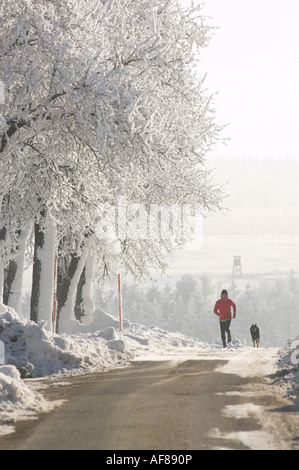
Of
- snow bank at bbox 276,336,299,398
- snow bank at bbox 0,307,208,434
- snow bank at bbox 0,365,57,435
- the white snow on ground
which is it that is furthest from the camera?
snow bank at bbox 0,307,208,434

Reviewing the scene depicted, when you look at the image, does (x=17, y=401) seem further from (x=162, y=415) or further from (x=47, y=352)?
(x=47, y=352)

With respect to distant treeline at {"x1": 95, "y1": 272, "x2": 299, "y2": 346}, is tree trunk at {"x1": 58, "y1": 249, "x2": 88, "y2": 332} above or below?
above

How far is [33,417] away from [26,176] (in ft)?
36.1

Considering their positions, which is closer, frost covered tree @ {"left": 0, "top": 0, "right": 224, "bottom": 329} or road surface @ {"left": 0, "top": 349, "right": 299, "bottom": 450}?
road surface @ {"left": 0, "top": 349, "right": 299, "bottom": 450}

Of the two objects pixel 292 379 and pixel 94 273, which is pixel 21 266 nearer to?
pixel 94 273

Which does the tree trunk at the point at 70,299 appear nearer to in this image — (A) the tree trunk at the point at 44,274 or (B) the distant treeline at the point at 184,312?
(A) the tree trunk at the point at 44,274

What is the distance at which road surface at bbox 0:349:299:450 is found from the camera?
6.10 m

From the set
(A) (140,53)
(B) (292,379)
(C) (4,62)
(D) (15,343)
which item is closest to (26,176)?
(C) (4,62)

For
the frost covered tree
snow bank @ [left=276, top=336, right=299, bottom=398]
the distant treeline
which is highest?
the frost covered tree

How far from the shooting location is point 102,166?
16.3 meters

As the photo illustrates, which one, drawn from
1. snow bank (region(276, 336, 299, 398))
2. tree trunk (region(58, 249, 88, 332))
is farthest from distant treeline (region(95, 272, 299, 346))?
snow bank (region(276, 336, 299, 398))

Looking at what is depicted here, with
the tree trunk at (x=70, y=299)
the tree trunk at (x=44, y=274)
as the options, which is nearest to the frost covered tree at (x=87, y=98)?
the tree trunk at (x=44, y=274)

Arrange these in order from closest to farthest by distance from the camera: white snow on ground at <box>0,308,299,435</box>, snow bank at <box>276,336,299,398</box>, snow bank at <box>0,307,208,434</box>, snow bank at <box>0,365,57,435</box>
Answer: snow bank at <box>0,365,57,435</box>
snow bank at <box>276,336,299,398</box>
white snow on ground at <box>0,308,299,435</box>
snow bank at <box>0,307,208,434</box>

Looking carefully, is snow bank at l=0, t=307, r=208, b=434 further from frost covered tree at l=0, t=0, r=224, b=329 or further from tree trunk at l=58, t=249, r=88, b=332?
tree trunk at l=58, t=249, r=88, b=332
